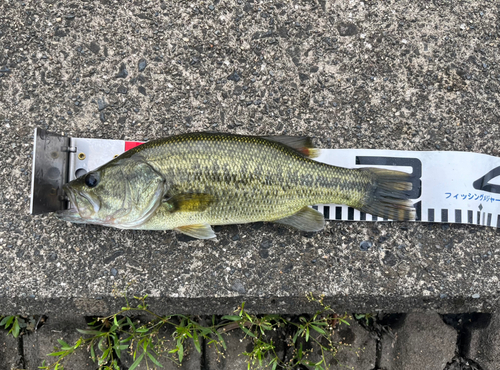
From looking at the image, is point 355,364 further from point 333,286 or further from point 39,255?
point 39,255

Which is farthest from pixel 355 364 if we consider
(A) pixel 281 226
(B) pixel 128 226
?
(B) pixel 128 226

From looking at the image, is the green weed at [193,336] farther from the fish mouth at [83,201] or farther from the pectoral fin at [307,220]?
the fish mouth at [83,201]

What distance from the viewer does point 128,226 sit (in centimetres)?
259

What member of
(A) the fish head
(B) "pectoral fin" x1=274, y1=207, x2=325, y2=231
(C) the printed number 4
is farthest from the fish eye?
(C) the printed number 4

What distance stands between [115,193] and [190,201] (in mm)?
566

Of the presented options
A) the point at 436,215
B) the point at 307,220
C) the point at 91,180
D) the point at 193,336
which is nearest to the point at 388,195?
the point at 436,215

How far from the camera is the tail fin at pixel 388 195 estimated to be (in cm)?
277

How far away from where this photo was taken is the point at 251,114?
10.1 feet

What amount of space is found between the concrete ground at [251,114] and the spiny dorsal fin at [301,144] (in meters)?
0.30

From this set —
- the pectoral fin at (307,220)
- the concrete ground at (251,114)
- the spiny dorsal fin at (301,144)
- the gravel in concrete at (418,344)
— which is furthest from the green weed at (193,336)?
the spiny dorsal fin at (301,144)

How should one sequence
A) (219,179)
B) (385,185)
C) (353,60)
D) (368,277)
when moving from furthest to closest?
1. (353,60)
2. (368,277)
3. (385,185)
4. (219,179)

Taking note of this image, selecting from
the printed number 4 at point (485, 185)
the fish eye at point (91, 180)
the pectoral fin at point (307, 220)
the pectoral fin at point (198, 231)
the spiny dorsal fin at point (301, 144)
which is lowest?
the pectoral fin at point (198, 231)

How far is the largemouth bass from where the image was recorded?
2504 mm

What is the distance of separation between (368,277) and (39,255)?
2.91m
